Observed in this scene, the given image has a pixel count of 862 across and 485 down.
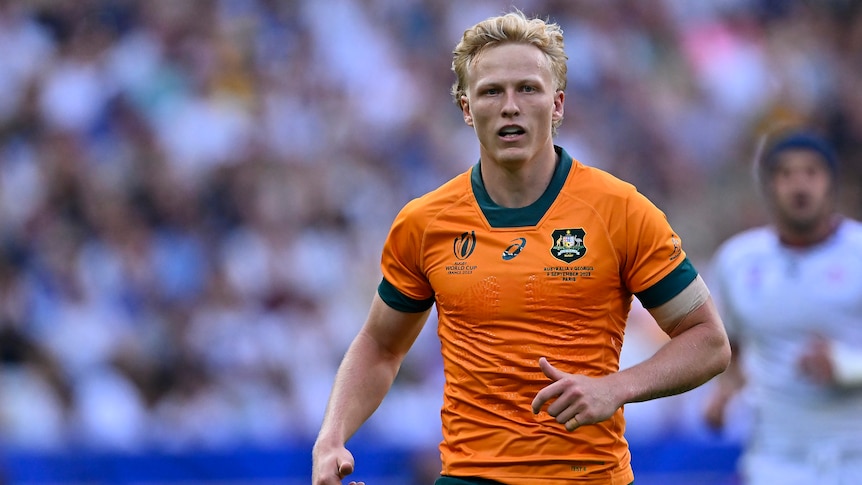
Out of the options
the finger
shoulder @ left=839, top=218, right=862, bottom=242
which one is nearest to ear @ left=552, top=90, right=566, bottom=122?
the finger

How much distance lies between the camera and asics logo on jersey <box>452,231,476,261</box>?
4457 mm

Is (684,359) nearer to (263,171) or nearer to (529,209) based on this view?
(529,209)

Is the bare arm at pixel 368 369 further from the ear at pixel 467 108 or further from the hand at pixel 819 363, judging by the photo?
the hand at pixel 819 363

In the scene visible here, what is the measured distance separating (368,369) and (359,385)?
74 millimetres

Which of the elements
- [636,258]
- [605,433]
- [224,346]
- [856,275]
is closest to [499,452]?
[605,433]

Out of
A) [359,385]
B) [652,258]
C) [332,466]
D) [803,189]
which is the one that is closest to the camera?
[652,258]

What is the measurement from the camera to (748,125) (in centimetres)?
1216

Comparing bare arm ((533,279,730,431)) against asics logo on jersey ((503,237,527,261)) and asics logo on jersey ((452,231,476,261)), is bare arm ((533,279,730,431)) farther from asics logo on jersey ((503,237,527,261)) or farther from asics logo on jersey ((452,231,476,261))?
asics logo on jersey ((452,231,476,261))

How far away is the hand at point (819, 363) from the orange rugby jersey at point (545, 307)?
2.21 metres

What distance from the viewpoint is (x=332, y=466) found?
14.3ft

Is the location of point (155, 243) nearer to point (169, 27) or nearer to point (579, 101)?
point (169, 27)

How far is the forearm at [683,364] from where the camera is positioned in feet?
13.4

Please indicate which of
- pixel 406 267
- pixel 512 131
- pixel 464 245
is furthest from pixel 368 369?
pixel 512 131

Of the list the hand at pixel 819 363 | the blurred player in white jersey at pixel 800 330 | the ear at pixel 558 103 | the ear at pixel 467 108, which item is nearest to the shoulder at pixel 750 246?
the blurred player in white jersey at pixel 800 330
